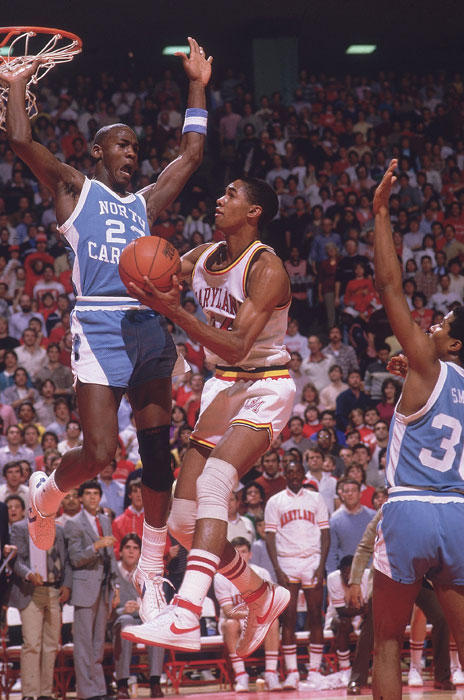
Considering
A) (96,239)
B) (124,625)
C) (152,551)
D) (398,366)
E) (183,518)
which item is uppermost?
(96,239)

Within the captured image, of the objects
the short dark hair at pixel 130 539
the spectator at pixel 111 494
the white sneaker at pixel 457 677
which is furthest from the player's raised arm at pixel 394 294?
the spectator at pixel 111 494

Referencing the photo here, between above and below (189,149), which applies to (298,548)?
below

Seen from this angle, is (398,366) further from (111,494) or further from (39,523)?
(111,494)

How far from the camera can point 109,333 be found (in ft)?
18.4

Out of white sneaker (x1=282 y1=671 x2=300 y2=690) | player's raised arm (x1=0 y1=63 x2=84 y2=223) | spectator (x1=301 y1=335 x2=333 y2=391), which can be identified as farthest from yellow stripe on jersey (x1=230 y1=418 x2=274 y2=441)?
spectator (x1=301 y1=335 x2=333 y2=391)

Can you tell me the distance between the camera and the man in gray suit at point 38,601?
995cm

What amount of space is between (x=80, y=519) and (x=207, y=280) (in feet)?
17.0

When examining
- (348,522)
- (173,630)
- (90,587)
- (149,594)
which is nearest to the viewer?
(173,630)

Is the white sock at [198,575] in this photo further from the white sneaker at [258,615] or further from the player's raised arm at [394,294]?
the player's raised arm at [394,294]

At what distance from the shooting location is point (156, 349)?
570cm

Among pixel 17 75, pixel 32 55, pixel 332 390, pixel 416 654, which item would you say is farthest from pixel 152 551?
pixel 332 390

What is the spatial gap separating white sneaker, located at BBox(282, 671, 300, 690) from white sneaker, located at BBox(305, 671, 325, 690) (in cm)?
14

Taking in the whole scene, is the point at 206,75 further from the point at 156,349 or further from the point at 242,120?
the point at 242,120

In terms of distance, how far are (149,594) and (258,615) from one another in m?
0.65
